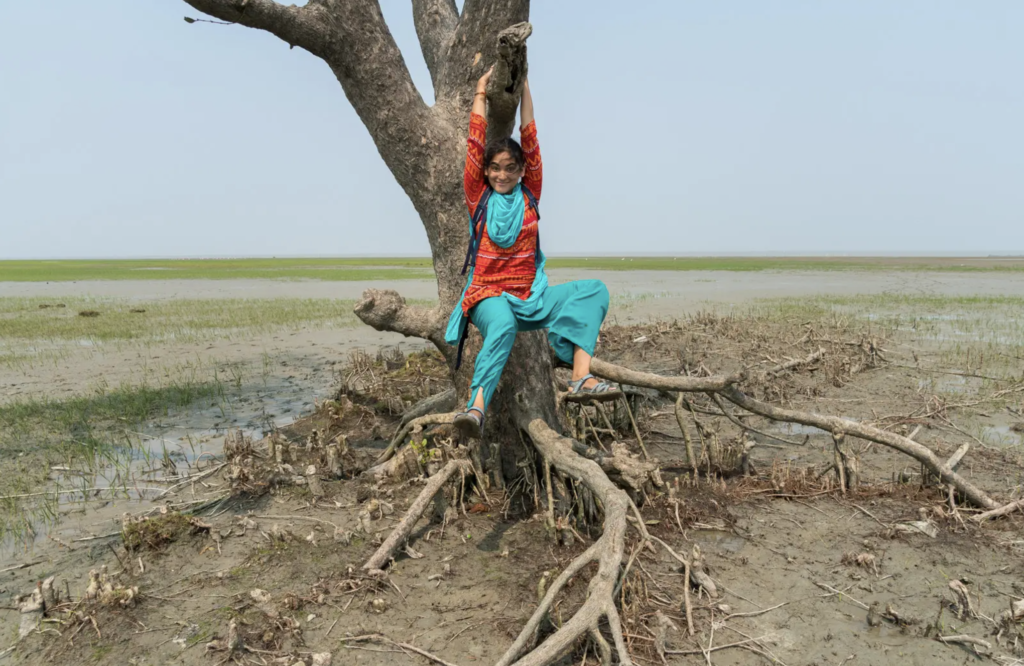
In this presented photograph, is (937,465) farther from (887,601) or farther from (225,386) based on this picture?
(225,386)

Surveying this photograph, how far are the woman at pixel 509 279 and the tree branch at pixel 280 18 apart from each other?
128 centimetres

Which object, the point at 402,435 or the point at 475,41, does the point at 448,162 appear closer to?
the point at 475,41

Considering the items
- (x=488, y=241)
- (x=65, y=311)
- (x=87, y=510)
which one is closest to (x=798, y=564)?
(x=488, y=241)

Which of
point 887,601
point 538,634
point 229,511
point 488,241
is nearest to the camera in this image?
point 538,634

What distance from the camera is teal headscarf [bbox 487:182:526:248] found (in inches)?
128

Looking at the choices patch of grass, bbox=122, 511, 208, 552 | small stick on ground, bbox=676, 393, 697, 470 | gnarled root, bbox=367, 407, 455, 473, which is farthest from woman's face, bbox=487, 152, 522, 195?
patch of grass, bbox=122, 511, 208, 552

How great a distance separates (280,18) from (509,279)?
2.14 meters

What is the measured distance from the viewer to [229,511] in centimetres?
438

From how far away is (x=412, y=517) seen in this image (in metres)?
3.54

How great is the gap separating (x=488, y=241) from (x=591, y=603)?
6.27ft

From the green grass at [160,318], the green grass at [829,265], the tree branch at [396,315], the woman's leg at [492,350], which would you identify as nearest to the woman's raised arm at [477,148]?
the woman's leg at [492,350]

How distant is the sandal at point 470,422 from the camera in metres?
2.98

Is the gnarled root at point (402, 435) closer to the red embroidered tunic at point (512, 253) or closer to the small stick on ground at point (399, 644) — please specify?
the red embroidered tunic at point (512, 253)

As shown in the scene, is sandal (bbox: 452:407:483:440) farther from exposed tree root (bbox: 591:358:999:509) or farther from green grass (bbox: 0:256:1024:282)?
green grass (bbox: 0:256:1024:282)
